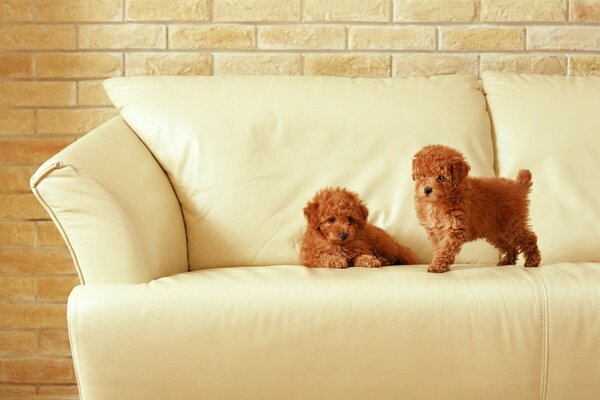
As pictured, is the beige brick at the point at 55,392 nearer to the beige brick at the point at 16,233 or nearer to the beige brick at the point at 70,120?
the beige brick at the point at 16,233

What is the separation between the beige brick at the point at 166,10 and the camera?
8.23 feet

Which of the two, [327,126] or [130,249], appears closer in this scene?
[130,249]

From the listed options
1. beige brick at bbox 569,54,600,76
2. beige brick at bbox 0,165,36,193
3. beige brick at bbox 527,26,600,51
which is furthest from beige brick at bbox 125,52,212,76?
beige brick at bbox 569,54,600,76

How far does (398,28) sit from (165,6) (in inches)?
29.6

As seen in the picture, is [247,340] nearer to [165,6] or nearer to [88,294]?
[88,294]

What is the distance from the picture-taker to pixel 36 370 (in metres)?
2.53

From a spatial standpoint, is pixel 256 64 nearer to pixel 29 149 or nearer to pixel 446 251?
pixel 29 149

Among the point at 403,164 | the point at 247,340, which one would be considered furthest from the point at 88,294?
the point at 403,164

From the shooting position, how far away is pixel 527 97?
2.24 m

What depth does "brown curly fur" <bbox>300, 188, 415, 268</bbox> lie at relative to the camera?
1.85 metres

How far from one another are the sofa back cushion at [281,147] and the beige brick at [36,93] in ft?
1.16

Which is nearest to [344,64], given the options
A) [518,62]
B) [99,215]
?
[518,62]

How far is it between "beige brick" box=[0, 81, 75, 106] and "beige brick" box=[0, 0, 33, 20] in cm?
20

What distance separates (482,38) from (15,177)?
1.56 m
